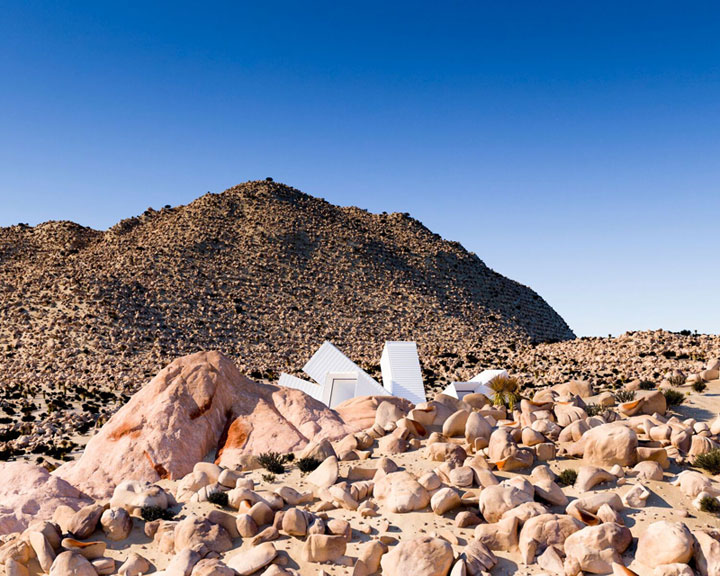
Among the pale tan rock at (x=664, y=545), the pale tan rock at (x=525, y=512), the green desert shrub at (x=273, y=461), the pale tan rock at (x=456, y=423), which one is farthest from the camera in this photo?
the pale tan rock at (x=456, y=423)

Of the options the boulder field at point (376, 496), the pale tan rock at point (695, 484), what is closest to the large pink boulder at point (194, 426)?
the boulder field at point (376, 496)

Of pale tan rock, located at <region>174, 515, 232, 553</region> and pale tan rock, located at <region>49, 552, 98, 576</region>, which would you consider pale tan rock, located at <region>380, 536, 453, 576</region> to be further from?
pale tan rock, located at <region>49, 552, 98, 576</region>

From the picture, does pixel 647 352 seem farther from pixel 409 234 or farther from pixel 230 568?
pixel 409 234

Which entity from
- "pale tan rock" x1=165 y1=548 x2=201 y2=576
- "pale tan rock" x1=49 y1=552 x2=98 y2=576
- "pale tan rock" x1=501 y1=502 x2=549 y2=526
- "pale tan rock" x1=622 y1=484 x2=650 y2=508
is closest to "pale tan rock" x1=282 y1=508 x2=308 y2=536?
"pale tan rock" x1=165 y1=548 x2=201 y2=576

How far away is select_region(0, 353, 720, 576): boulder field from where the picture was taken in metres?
8.36

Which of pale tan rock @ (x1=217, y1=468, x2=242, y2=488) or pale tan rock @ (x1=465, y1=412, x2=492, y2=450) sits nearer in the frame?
pale tan rock @ (x1=217, y1=468, x2=242, y2=488)

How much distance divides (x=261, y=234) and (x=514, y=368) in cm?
4565

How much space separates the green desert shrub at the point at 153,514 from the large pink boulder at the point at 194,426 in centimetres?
251

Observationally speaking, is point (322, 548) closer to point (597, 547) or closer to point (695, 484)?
point (597, 547)

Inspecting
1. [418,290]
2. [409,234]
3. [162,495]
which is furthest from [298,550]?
[409,234]

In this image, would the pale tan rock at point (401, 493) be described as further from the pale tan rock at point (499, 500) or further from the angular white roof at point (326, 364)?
the angular white roof at point (326, 364)

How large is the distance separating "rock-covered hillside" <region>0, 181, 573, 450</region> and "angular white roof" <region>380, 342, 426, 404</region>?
676 inches

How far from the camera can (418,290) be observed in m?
79.4

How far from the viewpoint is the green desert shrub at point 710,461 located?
10.5 meters
